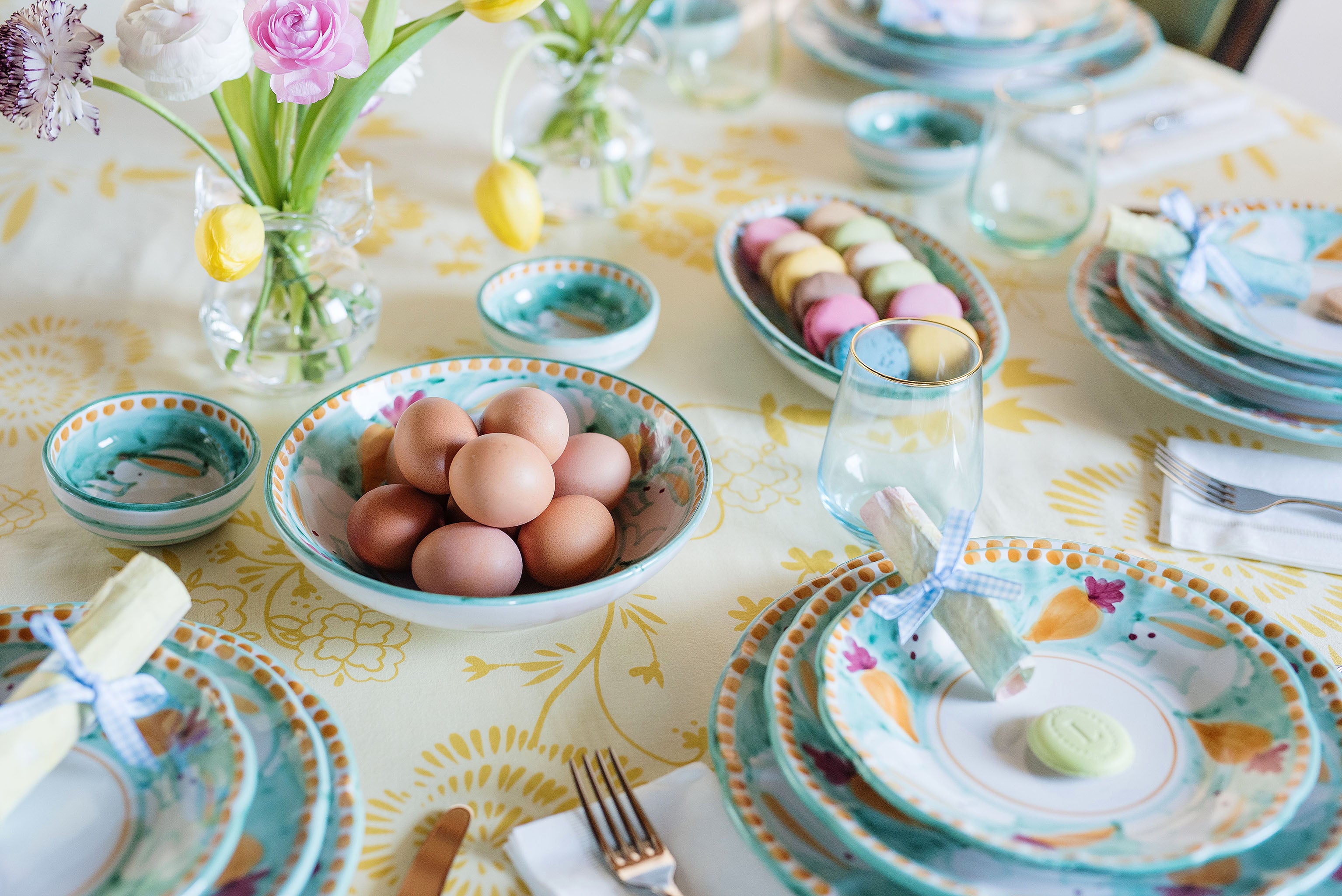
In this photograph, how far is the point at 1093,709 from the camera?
54 cm

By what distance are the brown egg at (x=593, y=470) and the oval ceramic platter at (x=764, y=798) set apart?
14 cm

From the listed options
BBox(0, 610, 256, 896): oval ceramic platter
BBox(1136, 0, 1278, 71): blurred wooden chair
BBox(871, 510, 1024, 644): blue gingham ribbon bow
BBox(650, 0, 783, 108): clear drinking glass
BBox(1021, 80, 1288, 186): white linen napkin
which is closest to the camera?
BBox(0, 610, 256, 896): oval ceramic platter

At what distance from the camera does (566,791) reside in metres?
0.53

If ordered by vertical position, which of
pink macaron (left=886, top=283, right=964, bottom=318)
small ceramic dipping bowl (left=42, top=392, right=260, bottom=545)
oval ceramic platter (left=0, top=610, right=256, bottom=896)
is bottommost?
small ceramic dipping bowl (left=42, top=392, right=260, bottom=545)

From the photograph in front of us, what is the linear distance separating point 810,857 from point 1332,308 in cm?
72

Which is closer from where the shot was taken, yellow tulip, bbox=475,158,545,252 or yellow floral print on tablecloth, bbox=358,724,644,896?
yellow floral print on tablecloth, bbox=358,724,644,896

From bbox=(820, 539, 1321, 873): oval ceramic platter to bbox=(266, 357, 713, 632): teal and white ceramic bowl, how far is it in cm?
14

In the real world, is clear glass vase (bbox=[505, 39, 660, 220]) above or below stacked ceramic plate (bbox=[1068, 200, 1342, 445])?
below

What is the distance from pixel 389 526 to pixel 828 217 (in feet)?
1.79

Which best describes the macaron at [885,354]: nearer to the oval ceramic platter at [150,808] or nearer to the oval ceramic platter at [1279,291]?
the oval ceramic platter at [1279,291]

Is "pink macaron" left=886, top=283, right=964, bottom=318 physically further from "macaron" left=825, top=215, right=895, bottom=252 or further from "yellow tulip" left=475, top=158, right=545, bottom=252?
"yellow tulip" left=475, top=158, right=545, bottom=252

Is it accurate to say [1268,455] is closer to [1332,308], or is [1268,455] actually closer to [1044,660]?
[1332,308]

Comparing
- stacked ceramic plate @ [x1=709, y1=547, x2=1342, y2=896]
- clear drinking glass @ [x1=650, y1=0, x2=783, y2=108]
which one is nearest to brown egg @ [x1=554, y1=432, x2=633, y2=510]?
stacked ceramic plate @ [x1=709, y1=547, x2=1342, y2=896]

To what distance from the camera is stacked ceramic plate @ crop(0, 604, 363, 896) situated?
0.43 m
